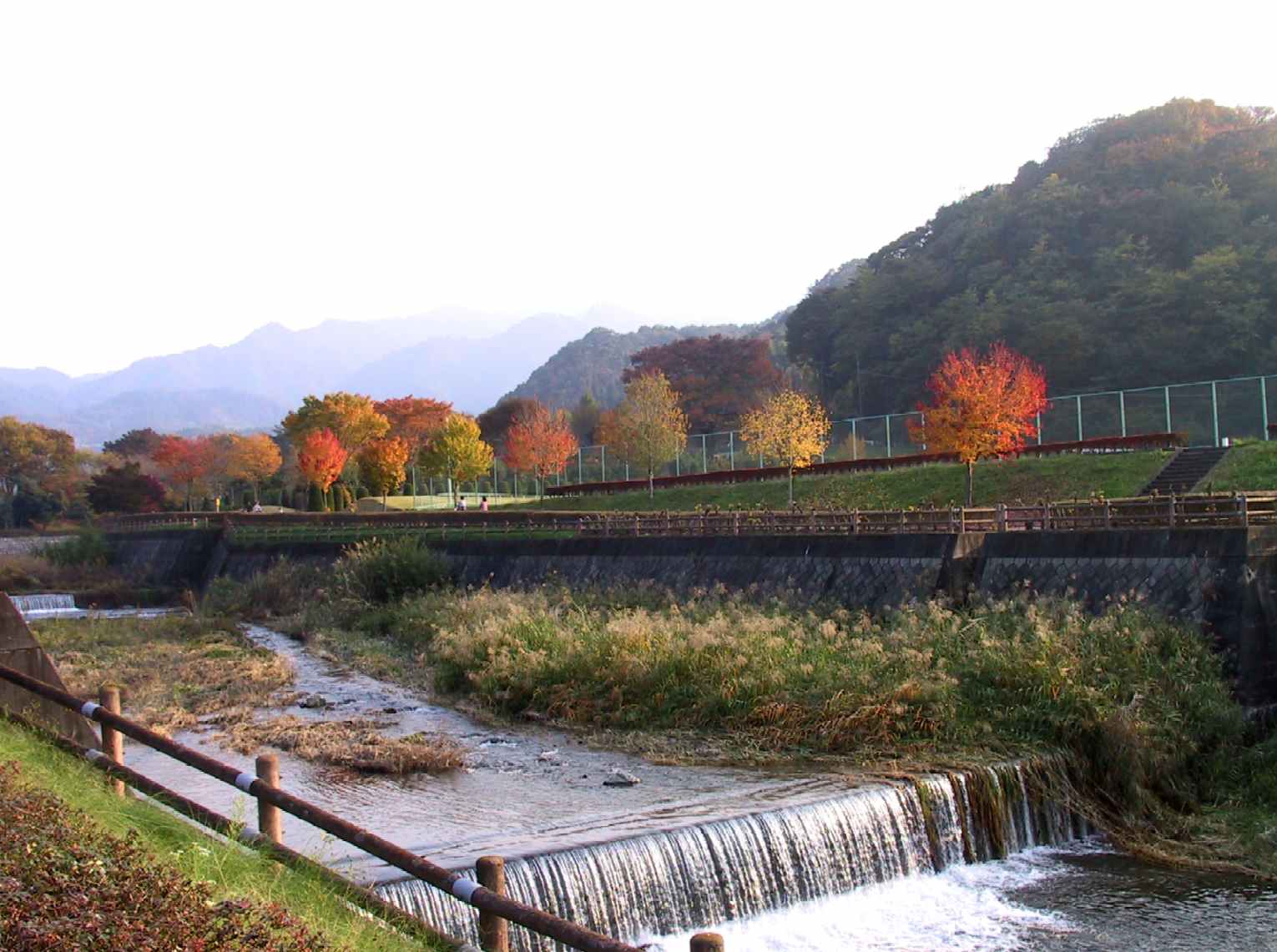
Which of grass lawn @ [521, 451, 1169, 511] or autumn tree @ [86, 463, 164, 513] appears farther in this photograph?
autumn tree @ [86, 463, 164, 513]

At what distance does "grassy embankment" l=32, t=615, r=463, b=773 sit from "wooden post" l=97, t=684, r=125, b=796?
673cm

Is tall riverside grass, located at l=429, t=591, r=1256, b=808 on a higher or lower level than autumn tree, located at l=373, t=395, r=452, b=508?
lower

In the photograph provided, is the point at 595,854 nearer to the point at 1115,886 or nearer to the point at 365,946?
the point at 365,946

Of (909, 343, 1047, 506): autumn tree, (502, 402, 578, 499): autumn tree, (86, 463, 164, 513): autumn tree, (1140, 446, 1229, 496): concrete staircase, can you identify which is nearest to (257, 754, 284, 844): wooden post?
(909, 343, 1047, 506): autumn tree

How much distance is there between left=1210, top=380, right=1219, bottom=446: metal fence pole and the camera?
131 ft

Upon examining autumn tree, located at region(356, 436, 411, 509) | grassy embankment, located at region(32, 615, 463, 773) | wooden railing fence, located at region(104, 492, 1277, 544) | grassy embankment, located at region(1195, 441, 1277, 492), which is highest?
autumn tree, located at region(356, 436, 411, 509)

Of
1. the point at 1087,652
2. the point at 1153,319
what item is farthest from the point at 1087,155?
the point at 1087,652

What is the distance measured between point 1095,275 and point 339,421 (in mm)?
46479

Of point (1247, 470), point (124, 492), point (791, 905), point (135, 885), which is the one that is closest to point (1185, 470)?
point (1247, 470)

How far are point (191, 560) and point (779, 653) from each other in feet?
134

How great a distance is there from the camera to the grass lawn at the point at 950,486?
3759 cm

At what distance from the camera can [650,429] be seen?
178 feet

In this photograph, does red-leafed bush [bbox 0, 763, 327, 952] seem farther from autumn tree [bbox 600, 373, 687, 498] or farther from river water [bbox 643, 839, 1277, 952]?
autumn tree [bbox 600, 373, 687, 498]

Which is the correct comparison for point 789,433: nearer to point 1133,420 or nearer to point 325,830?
point 1133,420
